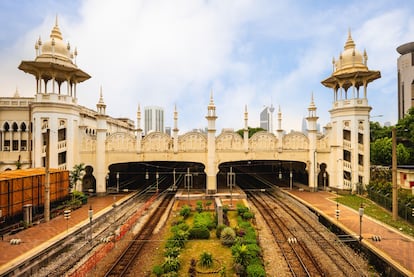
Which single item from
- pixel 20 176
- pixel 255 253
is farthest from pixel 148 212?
pixel 255 253

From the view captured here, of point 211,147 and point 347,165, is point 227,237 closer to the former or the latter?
point 211,147

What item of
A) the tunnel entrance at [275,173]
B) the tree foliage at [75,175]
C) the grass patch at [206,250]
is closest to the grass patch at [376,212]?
the tunnel entrance at [275,173]

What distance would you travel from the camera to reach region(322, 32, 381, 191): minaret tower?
2848 centimetres

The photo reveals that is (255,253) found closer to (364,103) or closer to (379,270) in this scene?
(379,270)

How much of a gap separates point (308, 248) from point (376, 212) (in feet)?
33.7

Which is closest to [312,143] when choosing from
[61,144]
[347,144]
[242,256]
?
[347,144]

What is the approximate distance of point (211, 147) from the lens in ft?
91.0

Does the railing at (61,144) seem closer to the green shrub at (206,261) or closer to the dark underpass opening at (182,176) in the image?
the dark underpass opening at (182,176)

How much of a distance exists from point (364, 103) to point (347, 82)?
3140 mm

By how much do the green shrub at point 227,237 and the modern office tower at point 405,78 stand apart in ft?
201

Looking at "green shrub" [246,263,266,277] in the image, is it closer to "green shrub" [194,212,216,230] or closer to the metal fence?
"green shrub" [194,212,216,230]

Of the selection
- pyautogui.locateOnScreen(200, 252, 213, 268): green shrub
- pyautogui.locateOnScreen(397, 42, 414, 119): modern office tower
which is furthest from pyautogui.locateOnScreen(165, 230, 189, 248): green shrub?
pyautogui.locateOnScreen(397, 42, 414, 119): modern office tower

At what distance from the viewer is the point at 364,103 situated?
2883cm

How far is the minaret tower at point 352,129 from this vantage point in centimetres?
Answer: 2848
